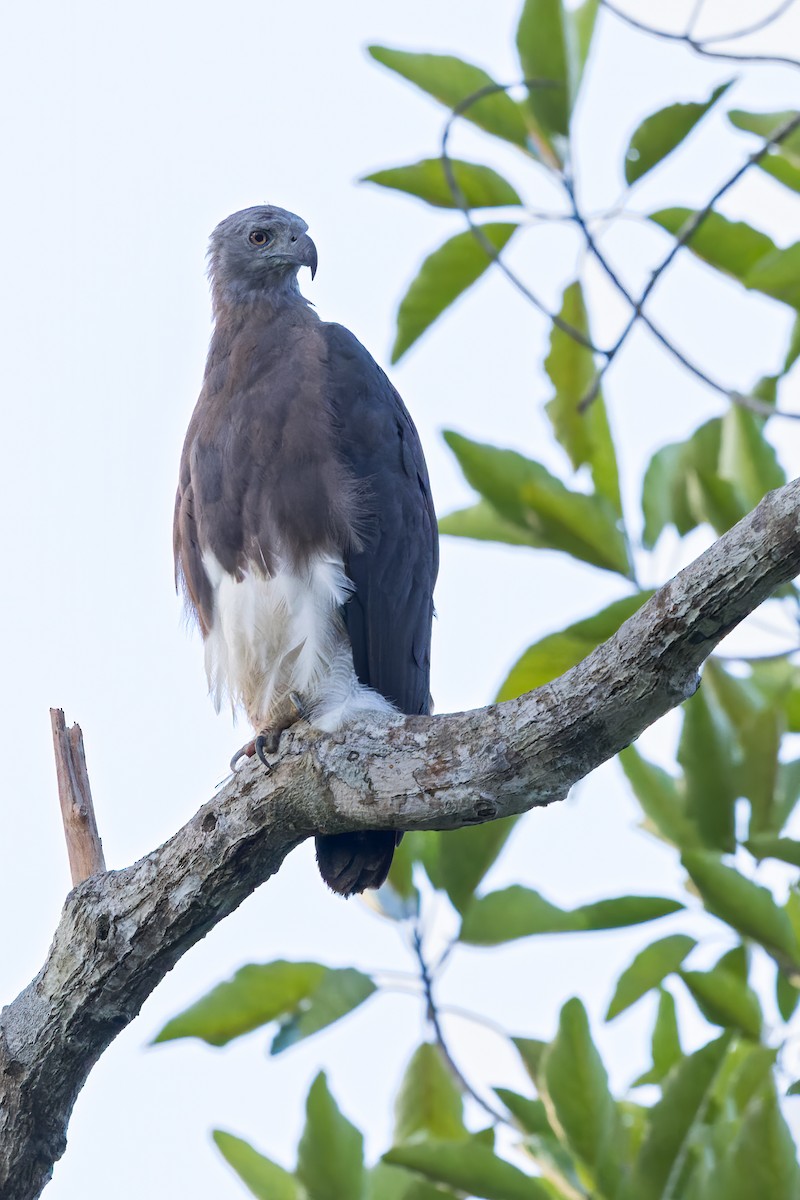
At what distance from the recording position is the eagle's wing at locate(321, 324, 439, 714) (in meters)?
4.13

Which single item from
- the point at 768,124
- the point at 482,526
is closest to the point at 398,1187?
the point at 482,526

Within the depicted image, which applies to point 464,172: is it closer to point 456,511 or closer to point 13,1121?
point 456,511

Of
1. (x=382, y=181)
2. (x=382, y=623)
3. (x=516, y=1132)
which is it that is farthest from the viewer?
(x=382, y=181)

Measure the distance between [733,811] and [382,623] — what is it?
109 cm

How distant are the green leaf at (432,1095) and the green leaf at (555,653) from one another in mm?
1058

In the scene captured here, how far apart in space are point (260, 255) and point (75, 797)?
90.5 inches

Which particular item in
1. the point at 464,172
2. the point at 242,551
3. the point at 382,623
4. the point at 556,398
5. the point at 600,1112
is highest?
the point at 464,172

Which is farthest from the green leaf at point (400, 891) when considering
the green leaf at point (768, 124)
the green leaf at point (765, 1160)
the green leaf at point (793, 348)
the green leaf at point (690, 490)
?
the green leaf at point (768, 124)

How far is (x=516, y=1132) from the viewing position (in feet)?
12.7

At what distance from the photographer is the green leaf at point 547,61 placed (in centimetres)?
427

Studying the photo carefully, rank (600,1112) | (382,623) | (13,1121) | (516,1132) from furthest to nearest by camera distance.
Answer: (382,623)
(516,1132)
(600,1112)
(13,1121)

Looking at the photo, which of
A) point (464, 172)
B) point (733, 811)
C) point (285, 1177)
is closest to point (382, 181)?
point (464, 172)

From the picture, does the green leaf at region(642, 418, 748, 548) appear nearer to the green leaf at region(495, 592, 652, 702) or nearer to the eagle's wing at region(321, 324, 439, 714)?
the green leaf at region(495, 592, 652, 702)

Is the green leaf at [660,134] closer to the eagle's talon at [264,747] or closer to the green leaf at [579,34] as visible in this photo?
the green leaf at [579,34]
